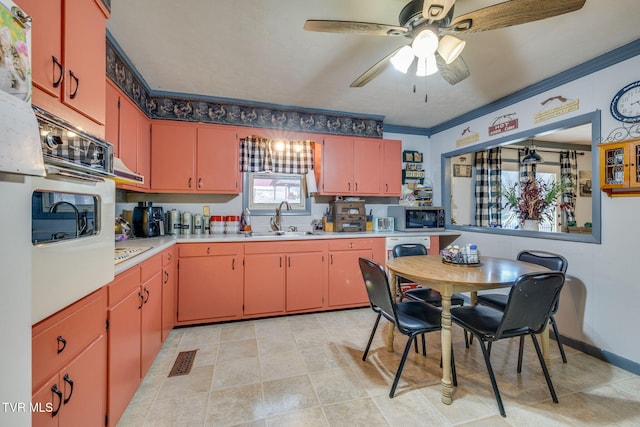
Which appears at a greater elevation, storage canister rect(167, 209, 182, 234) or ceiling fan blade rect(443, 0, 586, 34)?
ceiling fan blade rect(443, 0, 586, 34)

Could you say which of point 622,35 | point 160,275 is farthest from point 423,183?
point 160,275

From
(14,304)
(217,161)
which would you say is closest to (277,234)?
(217,161)

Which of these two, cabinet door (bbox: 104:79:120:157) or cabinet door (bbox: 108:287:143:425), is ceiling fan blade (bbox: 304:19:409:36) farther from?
cabinet door (bbox: 108:287:143:425)

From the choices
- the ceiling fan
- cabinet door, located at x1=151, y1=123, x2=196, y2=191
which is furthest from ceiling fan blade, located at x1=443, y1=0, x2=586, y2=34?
cabinet door, located at x1=151, y1=123, x2=196, y2=191

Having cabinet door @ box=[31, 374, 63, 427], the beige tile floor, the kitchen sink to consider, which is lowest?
the beige tile floor

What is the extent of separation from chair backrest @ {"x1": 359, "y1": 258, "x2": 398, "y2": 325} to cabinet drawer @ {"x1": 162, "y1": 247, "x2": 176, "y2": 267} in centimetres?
170

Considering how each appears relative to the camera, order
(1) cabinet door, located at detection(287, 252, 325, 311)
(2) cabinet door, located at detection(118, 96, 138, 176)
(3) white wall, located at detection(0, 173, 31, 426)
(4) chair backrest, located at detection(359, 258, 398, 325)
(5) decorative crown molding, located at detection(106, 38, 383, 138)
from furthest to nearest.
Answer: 1. (1) cabinet door, located at detection(287, 252, 325, 311)
2. (5) decorative crown molding, located at detection(106, 38, 383, 138)
3. (2) cabinet door, located at detection(118, 96, 138, 176)
4. (4) chair backrest, located at detection(359, 258, 398, 325)
5. (3) white wall, located at detection(0, 173, 31, 426)

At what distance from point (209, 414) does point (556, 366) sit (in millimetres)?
2552

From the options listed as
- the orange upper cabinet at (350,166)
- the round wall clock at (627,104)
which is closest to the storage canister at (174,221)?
the orange upper cabinet at (350,166)

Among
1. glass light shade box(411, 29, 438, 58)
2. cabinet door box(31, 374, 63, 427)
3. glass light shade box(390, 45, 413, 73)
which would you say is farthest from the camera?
glass light shade box(390, 45, 413, 73)

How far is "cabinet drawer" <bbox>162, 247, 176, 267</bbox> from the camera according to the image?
2355mm

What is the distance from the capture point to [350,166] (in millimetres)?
3594

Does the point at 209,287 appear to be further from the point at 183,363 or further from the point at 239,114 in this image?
the point at 239,114

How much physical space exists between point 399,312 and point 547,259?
140 cm
